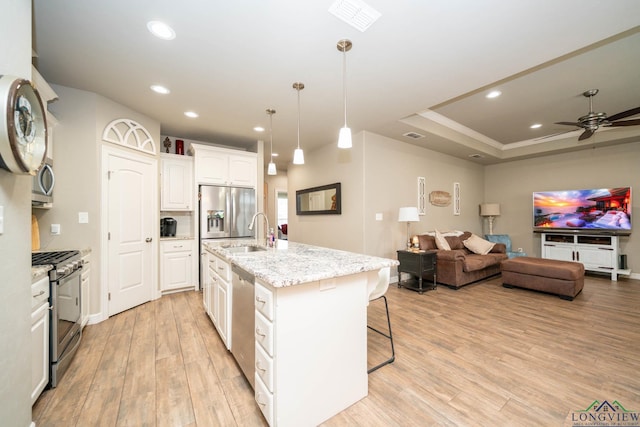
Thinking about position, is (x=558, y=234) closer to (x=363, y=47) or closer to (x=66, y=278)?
(x=363, y=47)

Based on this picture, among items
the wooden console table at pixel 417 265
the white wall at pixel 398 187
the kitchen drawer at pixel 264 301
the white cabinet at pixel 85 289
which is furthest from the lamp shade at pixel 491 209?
the white cabinet at pixel 85 289

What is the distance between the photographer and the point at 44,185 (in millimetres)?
2457

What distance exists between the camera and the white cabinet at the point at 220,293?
6.96 ft

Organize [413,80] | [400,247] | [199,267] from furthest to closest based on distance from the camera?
[400,247]
[199,267]
[413,80]

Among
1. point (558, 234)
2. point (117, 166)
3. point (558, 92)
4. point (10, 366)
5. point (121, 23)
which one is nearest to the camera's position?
point (10, 366)

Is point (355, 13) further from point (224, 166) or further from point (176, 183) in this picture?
point (176, 183)

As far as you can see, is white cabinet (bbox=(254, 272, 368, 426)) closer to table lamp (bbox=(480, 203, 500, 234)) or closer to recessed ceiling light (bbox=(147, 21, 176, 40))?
recessed ceiling light (bbox=(147, 21, 176, 40))

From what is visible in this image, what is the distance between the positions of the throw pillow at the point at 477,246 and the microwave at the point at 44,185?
632 centimetres

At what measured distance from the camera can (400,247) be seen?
482 cm

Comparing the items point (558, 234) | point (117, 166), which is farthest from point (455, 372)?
point (558, 234)

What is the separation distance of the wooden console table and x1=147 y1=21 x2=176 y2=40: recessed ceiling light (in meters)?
4.06

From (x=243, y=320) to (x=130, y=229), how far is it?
255 cm

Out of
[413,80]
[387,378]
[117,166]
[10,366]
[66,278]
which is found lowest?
[387,378]

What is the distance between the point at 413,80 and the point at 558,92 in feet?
7.70
